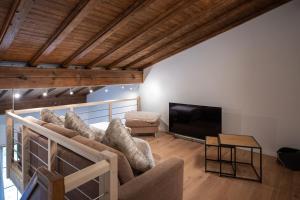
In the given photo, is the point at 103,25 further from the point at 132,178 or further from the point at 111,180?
the point at 111,180

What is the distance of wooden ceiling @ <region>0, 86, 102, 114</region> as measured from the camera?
5500mm

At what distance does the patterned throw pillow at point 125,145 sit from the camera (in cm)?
182

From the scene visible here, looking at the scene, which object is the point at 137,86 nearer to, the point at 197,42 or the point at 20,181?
the point at 197,42

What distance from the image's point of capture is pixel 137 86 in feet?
20.6

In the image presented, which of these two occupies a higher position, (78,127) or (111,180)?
(78,127)

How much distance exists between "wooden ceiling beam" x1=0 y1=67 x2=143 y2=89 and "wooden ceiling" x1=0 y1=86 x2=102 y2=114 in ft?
4.63

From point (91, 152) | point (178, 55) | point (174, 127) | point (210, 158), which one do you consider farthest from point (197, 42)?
point (91, 152)

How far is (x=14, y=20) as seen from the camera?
2.33 meters

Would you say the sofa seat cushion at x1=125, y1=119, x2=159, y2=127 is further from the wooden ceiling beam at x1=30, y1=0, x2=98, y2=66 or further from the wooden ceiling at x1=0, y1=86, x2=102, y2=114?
the wooden ceiling beam at x1=30, y1=0, x2=98, y2=66

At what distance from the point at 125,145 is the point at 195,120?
2953 mm

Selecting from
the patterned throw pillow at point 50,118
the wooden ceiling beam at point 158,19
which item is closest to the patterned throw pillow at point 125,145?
the patterned throw pillow at point 50,118

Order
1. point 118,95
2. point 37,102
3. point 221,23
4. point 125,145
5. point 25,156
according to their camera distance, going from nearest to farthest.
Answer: point 125,145 < point 25,156 < point 221,23 < point 37,102 < point 118,95

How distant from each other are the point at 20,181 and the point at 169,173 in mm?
2302

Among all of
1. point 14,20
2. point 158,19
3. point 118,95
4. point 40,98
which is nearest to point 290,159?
point 158,19
